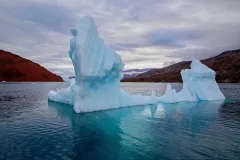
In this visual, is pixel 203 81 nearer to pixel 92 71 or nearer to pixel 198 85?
pixel 198 85

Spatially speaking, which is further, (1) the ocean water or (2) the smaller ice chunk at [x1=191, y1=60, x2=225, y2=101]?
(2) the smaller ice chunk at [x1=191, y1=60, x2=225, y2=101]

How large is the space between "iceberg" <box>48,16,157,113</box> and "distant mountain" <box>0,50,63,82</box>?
15053 cm

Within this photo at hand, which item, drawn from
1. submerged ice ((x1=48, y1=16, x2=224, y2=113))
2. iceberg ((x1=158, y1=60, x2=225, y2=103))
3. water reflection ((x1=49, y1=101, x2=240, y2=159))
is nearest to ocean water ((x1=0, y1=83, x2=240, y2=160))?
water reflection ((x1=49, y1=101, x2=240, y2=159))

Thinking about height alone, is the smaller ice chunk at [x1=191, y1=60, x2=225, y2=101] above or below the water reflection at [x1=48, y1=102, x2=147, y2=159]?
above

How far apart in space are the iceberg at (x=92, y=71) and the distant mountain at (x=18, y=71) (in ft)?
494

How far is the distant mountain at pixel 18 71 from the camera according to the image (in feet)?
502

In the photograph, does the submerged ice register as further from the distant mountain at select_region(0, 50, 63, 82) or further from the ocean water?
the distant mountain at select_region(0, 50, 63, 82)

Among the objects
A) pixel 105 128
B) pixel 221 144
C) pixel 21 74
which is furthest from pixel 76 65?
pixel 21 74

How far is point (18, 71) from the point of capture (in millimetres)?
158500

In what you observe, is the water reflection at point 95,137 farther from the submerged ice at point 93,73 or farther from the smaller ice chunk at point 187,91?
the smaller ice chunk at point 187,91

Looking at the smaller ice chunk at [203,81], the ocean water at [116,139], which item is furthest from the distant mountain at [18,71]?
the ocean water at [116,139]

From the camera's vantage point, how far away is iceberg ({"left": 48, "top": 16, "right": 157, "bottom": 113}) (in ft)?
66.0

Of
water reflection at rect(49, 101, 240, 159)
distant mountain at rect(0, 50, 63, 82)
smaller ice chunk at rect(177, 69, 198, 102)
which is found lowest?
water reflection at rect(49, 101, 240, 159)

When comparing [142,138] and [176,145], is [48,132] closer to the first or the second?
[142,138]
